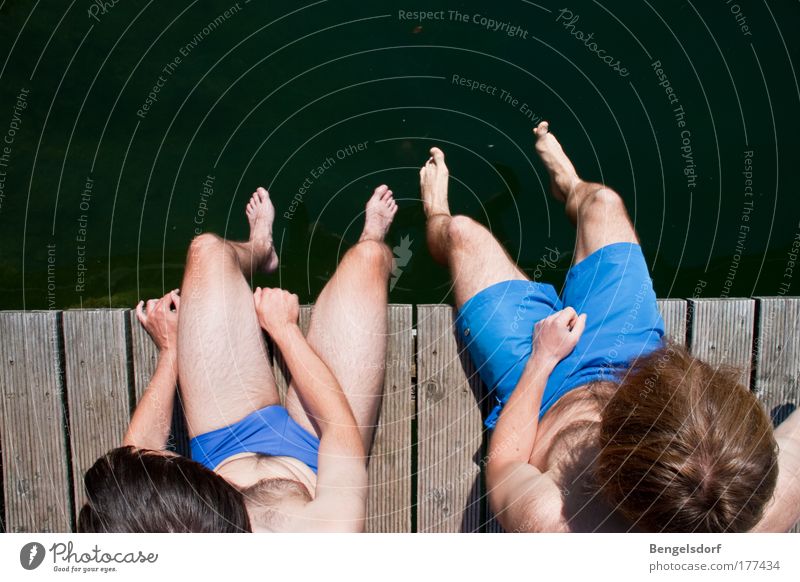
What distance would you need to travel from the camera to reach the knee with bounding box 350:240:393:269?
0.96 meters

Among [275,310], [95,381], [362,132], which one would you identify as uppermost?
[362,132]

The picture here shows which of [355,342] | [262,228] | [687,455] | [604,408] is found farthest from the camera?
[262,228]

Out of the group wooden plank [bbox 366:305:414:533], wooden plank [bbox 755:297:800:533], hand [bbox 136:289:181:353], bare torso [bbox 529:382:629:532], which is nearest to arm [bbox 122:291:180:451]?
hand [bbox 136:289:181:353]

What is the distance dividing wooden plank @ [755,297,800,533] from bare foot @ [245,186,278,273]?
877 millimetres

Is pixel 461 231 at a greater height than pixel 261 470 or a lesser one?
greater

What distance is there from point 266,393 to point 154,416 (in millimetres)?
184

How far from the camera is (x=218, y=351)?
2.86 feet

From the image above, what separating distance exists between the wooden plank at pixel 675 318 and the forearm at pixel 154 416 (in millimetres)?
825

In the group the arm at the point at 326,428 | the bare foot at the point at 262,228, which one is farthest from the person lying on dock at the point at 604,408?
the bare foot at the point at 262,228

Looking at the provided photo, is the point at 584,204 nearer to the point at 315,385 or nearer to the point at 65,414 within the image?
the point at 315,385

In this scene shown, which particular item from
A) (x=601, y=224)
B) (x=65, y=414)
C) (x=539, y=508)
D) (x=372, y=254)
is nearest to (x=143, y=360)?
(x=65, y=414)

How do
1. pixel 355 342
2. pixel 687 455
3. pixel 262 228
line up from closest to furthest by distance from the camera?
1. pixel 687 455
2. pixel 355 342
3. pixel 262 228

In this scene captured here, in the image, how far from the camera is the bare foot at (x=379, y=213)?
1.07m
